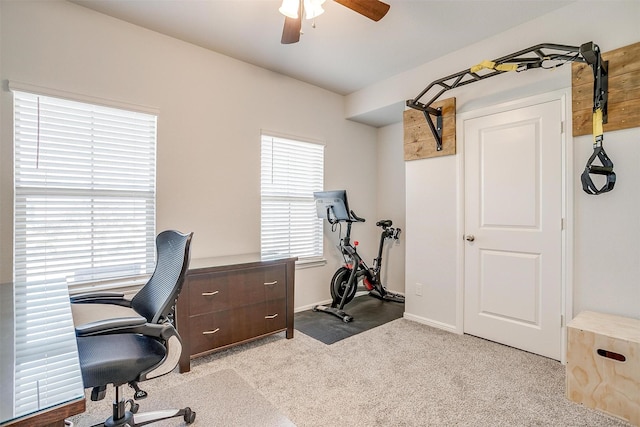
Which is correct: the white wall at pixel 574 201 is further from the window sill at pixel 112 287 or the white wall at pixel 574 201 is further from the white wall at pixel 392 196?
the window sill at pixel 112 287

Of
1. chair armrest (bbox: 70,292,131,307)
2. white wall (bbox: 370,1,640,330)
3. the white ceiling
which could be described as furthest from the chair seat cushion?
white wall (bbox: 370,1,640,330)

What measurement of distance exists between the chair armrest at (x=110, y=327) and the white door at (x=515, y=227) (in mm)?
2853

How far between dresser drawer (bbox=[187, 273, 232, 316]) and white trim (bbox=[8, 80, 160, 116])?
1509 mm

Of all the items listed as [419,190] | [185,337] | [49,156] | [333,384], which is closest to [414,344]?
[333,384]

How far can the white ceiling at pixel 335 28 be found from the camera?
7.93 feet

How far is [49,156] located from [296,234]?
241 cm

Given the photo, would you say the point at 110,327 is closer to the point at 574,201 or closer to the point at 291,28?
the point at 291,28

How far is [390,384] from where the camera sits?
218 cm

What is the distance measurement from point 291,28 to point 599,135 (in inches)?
87.1

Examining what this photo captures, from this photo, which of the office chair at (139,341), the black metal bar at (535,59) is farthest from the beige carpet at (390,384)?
the black metal bar at (535,59)

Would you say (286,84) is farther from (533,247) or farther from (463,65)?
(533,247)

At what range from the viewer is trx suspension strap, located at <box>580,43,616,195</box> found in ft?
7.01

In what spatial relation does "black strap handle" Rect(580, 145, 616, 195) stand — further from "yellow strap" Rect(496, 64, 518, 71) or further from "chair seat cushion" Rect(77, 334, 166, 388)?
"chair seat cushion" Rect(77, 334, 166, 388)

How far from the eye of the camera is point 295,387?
2154 millimetres
